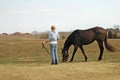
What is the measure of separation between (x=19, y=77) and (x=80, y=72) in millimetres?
2887

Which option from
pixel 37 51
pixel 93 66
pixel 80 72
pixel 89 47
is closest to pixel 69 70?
pixel 80 72

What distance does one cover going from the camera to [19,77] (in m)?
14.1

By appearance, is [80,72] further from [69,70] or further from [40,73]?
[40,73]

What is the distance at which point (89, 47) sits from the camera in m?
41.9

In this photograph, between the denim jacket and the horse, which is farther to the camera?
the horse

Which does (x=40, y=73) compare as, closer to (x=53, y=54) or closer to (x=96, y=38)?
(x=53, y=54)

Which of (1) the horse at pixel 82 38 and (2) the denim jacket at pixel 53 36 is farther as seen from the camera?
(1) the horse at pixel 82 38

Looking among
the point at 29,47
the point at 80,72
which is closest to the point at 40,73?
the point at 80,72

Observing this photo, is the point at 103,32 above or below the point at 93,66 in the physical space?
above

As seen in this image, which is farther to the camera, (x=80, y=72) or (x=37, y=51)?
(x=37, y=51)

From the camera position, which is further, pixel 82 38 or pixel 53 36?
pixel 82 38

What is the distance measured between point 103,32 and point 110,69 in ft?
19.6

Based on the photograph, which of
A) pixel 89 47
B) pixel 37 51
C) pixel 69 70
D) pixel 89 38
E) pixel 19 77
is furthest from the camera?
pixel 89 47

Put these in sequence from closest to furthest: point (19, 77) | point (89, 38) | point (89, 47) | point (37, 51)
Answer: point (19, 77)
point (89, 38)
point (37, 51)
point (89, 47)
